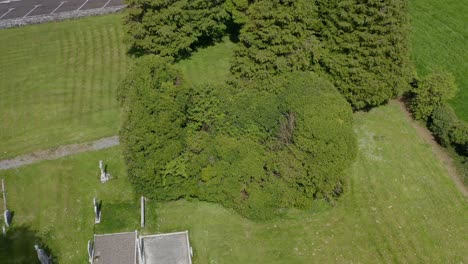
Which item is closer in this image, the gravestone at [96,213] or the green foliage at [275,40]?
the gravestone at [96,213]

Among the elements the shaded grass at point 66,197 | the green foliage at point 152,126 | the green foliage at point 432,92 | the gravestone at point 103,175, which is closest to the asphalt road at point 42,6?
the shaded grass at point 66,197

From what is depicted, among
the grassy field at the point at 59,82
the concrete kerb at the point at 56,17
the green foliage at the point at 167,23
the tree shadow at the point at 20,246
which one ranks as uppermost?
the green foliage at the point at 167,23

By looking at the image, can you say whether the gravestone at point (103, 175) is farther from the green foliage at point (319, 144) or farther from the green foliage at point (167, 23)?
the green foliage at point (167, 23)

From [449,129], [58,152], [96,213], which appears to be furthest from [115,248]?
[449,129]

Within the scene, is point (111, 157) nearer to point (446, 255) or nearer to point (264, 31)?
point (264, 31)

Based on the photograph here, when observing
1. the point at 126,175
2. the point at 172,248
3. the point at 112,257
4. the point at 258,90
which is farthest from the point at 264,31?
the point at 112,257
